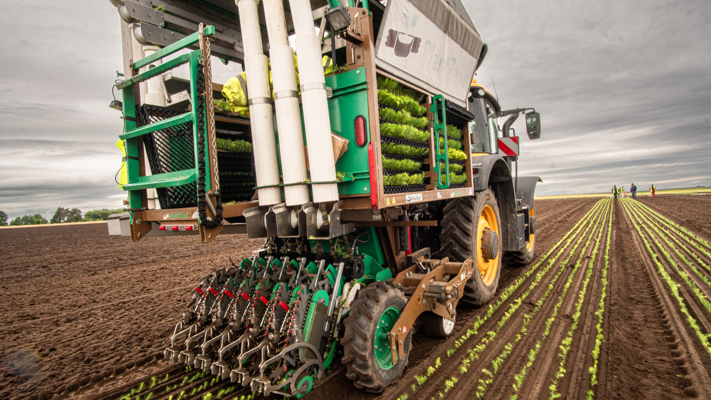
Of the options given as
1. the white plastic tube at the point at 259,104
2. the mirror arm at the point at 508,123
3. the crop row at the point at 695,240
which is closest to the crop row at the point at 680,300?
the crop row at the point at 695,240

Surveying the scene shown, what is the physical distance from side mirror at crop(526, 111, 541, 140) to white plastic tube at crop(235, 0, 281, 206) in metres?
5.13

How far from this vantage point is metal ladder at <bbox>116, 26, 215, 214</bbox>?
8.41ft

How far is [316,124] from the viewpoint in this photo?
8.63 ft

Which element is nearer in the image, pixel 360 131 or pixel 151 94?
pixel 360 131

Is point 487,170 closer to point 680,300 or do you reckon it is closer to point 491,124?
point 491,124

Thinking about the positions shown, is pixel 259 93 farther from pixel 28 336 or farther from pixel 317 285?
pixel 28 336

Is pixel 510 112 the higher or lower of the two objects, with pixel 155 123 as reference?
higher

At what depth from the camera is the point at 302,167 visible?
271 cm

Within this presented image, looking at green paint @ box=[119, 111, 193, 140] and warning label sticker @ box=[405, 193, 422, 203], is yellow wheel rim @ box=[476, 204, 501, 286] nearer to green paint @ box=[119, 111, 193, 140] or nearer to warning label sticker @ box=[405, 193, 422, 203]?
warning label sticker @ box=[405, 193, 422, 203]

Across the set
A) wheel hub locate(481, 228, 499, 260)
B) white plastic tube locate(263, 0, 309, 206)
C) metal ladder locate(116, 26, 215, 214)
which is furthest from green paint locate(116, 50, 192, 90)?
wheel hub locate(481, 228, 499, 260)

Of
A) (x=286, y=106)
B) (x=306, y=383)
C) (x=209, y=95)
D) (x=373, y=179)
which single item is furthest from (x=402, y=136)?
(x=306, y=383)

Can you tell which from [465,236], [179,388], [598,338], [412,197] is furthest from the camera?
[465,236]

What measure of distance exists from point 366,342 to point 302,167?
1367 mm

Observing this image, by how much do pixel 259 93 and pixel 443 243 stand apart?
2.72 metres
